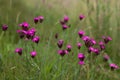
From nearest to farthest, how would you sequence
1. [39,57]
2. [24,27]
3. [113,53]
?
[24,27] < [39,57] < [113,53]

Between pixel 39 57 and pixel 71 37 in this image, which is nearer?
pixel 39 57

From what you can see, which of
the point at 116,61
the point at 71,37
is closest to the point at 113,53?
the point at 116,61

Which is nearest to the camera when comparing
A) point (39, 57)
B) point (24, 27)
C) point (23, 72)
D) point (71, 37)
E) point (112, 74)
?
point (24, 27)

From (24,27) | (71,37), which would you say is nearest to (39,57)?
(24,27)

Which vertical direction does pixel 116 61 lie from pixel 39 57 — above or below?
below

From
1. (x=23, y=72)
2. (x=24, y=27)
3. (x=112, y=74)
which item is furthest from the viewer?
(x=112, y=74)

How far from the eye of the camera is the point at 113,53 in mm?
3191

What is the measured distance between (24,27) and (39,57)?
385 mm

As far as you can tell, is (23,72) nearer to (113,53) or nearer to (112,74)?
→ (112,74)

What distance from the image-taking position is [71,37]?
113 inches

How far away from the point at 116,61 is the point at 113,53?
15 cm

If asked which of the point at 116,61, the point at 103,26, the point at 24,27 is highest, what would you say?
the point at 24,27

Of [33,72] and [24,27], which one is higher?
[24,27]

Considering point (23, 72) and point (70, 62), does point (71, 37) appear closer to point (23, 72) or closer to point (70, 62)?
point (70, 62)
